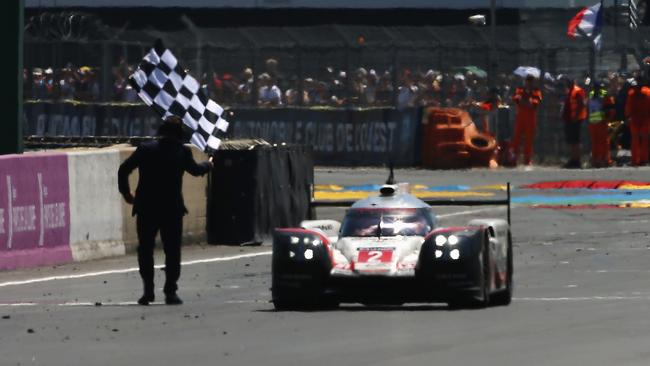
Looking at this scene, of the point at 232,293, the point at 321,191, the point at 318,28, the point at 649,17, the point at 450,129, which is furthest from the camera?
the point at 649,17

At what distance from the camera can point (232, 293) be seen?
53.7ft

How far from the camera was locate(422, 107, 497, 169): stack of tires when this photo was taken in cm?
3622

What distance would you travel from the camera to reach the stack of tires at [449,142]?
36.2m

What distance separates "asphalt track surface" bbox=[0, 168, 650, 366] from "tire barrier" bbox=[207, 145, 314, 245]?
1294 millimetres

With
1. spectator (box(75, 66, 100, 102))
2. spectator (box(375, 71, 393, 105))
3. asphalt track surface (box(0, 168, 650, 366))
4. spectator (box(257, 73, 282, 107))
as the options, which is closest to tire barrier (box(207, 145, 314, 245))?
asphalt track surface (box(0, 168, 650, 366))

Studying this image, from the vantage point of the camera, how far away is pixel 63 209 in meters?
19.9

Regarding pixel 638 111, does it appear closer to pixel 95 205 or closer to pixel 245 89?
pixel 245 89

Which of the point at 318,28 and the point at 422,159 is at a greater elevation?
the point at 318,28

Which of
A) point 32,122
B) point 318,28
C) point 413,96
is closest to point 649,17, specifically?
point 318,28

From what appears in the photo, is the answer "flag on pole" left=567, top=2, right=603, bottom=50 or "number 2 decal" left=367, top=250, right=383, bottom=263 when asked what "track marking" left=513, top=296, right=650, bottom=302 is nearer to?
"number 2 decal" left=367, top=250, right=383, bottom=263

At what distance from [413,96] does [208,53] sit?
432cm

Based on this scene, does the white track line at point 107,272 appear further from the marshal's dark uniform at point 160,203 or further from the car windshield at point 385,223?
the car windshield at point 385,223

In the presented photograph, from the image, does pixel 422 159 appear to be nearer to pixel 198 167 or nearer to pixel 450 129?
pixel 450 129

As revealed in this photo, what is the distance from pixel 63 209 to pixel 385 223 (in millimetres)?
5963
